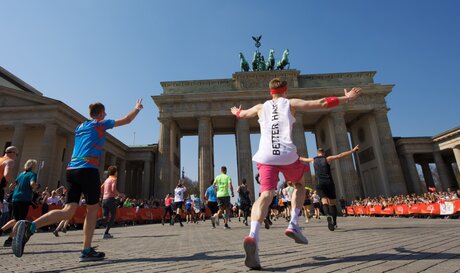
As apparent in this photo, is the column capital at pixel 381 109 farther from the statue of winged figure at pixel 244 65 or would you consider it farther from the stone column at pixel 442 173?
the statue of winged figure at pixel 244 65

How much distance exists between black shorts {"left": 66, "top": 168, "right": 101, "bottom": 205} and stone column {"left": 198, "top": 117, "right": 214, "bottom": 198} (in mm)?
31090

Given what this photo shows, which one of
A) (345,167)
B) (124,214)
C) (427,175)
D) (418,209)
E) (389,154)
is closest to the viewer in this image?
(418,209)

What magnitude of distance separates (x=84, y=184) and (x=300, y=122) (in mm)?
36503

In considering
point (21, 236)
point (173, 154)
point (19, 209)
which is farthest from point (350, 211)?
point (21, 236)

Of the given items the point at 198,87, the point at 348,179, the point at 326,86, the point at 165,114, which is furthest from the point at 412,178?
the point at 165,114

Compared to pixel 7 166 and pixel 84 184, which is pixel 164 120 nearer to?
pixel 7 166

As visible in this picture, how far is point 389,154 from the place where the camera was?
3625 centimetres

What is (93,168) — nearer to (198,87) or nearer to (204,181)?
(204,181)

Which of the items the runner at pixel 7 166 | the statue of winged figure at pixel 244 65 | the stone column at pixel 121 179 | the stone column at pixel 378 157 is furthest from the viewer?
the statue of winged figure at pixel 244 65

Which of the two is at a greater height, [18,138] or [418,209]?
[18,138]

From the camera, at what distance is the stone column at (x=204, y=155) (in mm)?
35934

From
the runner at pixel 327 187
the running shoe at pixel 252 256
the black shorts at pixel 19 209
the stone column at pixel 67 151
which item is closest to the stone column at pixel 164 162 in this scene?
the stone column at pixel 67 151

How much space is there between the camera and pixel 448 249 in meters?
3.62

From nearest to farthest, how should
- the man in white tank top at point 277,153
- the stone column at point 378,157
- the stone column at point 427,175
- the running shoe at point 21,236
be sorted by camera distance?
1. the man in white tank top at point 277,153
2. the running shoe at point 21,236
3. the stone column at point 378,157
4. the stone column at point 427,175
